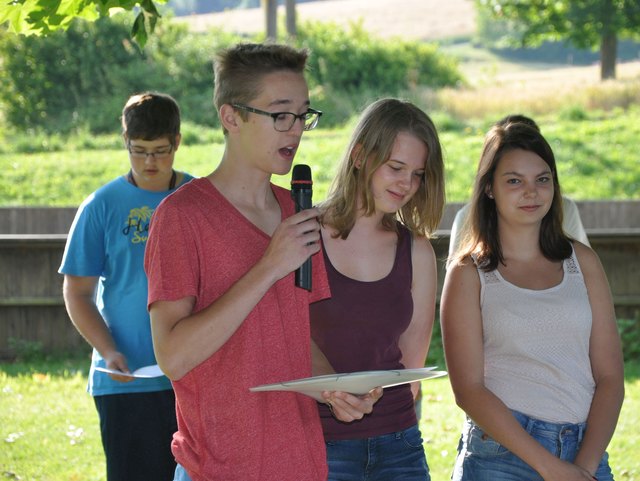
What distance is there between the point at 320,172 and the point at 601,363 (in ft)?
44.3

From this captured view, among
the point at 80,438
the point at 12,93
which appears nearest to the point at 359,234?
the point at 80,438

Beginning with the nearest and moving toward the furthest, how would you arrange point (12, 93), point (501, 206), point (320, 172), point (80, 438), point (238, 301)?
point (238, 301) → point (501, 206) → point (80, 438) → point (320, 172) → point (12, 93)

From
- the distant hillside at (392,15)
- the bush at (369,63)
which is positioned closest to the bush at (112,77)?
the bush at (369,63)

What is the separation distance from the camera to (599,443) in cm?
376

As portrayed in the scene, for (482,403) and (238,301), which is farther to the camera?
(482,403)

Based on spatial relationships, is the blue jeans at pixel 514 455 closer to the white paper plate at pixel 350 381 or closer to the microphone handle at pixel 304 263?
the white paper plate at pixel 350 381

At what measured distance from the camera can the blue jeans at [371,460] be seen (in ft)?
11.7

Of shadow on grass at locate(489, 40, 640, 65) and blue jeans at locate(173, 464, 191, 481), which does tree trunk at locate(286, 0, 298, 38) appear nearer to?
blue jeans at locate(173, 464, 191, 481)

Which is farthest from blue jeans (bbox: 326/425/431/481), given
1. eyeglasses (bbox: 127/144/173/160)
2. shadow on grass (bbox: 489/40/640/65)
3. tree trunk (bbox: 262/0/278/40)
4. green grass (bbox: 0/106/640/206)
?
shadow on grass (bbox: 489/40/640/65)

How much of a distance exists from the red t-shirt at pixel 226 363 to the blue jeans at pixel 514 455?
3.42 feet

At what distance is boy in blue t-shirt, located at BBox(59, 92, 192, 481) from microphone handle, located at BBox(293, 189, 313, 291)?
1689mm

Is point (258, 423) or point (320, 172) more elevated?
point (258, 423)

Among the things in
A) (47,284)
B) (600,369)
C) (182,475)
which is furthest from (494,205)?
(47,284)

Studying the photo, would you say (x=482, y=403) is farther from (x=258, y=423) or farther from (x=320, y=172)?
(x=320, y=172)
